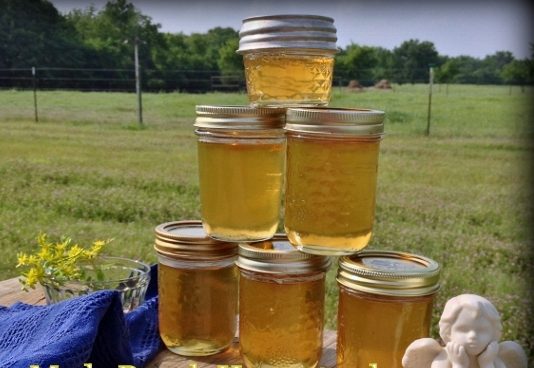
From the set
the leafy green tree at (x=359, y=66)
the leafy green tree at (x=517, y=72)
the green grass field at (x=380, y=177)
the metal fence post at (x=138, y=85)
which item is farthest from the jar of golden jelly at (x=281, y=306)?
the metal fence post at (x=138, y=85)

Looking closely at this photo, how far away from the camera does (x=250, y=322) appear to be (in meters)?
0.88

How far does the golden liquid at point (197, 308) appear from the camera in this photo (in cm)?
94

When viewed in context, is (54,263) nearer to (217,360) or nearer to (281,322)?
(217,360)

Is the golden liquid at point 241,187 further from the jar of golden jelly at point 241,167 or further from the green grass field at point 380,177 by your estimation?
the green grass field at point 380,177

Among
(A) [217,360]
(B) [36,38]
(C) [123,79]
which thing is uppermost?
(B) [36,38]

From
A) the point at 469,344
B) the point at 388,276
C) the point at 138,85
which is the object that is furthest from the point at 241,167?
the point at 138,85

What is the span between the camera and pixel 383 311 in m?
0.82

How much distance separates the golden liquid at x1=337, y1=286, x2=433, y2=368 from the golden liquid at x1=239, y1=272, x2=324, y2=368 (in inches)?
2.4

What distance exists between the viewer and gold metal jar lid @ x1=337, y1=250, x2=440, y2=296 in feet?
2.67

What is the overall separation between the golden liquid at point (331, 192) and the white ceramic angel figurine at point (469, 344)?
0.17 m

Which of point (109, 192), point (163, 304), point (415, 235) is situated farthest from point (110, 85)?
point (163, 304)

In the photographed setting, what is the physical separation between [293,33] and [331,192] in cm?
24

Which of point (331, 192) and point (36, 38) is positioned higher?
point (36, 38)

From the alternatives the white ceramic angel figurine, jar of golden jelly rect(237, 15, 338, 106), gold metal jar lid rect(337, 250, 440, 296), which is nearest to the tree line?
jar of golden jelly rect(237, 15, 338, 106)
